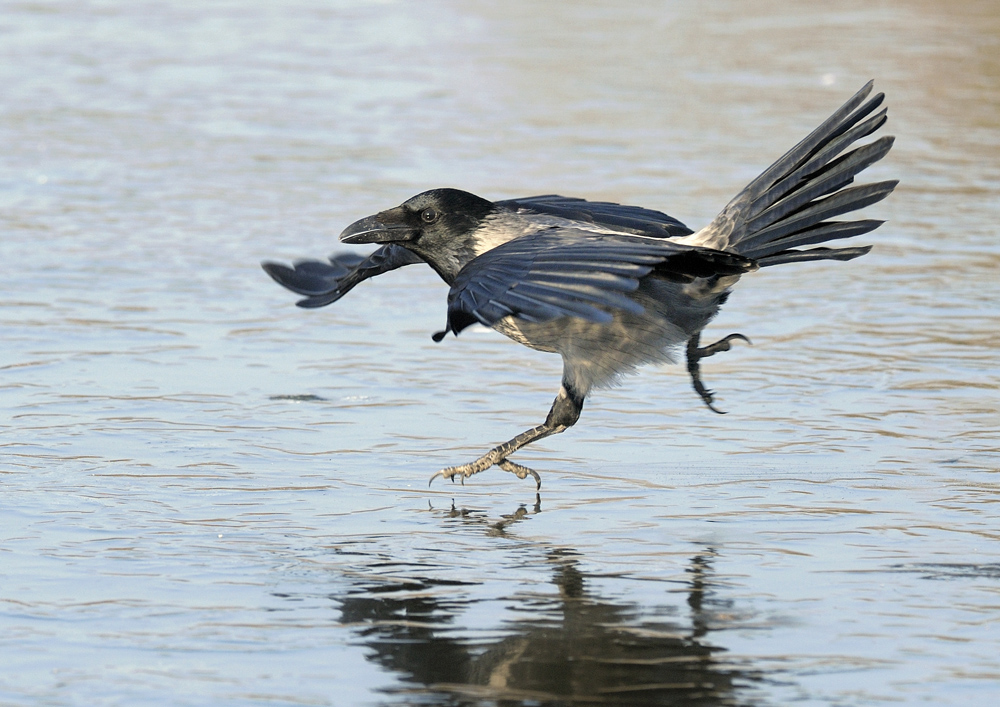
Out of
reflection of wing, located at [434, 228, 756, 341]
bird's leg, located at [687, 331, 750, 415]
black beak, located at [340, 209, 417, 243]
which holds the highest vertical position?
black beak, located at [340, 209, 417, 243]

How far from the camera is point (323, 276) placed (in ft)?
23.6

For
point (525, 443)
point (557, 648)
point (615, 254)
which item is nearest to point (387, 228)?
point (525, 443)

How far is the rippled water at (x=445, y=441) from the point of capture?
4.21 metres

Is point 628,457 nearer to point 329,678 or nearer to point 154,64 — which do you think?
point 329,678

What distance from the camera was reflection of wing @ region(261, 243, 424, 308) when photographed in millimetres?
6742

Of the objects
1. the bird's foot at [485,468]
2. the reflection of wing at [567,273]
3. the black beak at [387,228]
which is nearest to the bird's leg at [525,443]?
the bird's foot at [485,468]

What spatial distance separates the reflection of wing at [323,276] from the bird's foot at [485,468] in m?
1.26

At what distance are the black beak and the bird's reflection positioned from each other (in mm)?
1784

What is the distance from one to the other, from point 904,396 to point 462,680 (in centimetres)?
345

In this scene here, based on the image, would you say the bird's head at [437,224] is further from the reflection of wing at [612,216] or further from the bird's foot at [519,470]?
the bird's foot at [519,470]

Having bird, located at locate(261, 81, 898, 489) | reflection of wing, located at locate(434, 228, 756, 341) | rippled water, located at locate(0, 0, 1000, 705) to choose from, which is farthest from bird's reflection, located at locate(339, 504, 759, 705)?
bird, located at locate(261, 81, 898, 489)

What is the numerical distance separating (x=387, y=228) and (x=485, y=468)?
3.50 feet

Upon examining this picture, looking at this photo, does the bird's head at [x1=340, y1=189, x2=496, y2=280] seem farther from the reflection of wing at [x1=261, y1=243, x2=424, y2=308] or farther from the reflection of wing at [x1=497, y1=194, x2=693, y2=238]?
the reflection of wing at [x1=261, y1=243, x2=424, y2=308]

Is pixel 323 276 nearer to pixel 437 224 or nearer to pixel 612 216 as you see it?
pixel 437 224
